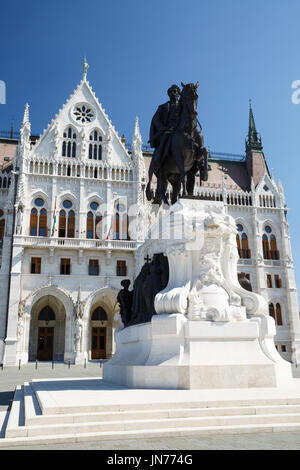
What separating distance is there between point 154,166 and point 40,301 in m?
26.7

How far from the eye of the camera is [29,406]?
16.9ft

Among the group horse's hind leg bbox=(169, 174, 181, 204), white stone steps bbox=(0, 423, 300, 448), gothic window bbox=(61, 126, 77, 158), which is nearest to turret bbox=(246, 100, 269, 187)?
gothic window bbox=(61, 126, 77, 158)

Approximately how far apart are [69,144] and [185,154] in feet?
94.6

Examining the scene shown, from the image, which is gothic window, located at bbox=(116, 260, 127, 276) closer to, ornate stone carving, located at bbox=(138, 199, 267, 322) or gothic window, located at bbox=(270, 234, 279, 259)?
gothic window, located at bbox=(270, 234, 279, 259)

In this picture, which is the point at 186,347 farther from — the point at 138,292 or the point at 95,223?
the point at 95,223

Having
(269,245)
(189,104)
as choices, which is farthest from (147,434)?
(269,245)

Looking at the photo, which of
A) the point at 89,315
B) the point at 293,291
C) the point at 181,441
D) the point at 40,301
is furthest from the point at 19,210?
the point at 181,441

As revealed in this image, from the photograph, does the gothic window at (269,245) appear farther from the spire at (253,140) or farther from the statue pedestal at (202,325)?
the statue pedestal at (202,325)

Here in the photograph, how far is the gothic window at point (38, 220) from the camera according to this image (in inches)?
1294

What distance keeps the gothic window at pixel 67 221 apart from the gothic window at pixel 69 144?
165 inches

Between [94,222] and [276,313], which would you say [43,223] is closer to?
[94,222]

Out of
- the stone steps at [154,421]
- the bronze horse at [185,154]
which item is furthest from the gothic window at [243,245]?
the stone steps at [154,421]

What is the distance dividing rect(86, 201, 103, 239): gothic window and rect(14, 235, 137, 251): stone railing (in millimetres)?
850

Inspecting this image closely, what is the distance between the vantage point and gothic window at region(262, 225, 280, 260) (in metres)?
40.1
